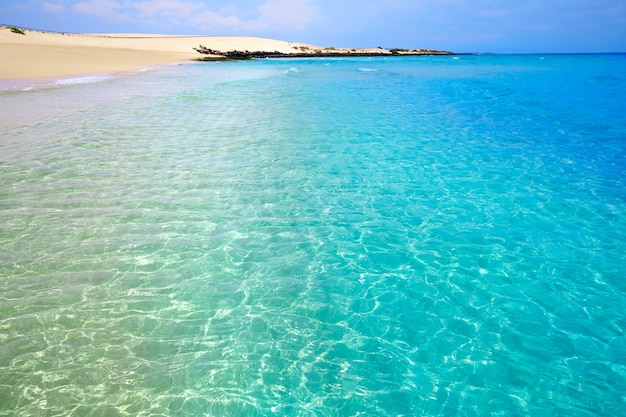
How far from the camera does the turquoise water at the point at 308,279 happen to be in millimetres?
6227

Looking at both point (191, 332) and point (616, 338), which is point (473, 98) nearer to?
point (616, 338)

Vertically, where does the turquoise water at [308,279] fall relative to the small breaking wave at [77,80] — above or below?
above

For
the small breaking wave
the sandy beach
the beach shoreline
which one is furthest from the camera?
the sandy beach

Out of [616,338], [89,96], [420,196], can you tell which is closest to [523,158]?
[420,196]

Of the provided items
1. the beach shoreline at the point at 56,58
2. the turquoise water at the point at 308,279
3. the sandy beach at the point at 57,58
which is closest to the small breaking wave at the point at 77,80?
the beach shoreline at the point at 56,58

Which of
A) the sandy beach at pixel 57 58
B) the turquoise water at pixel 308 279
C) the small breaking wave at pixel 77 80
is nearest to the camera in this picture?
the turquoise water at pixel 308 279

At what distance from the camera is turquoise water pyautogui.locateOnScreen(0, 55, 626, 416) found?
6227 mm

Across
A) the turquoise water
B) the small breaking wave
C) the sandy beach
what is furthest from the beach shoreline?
the turquoise water

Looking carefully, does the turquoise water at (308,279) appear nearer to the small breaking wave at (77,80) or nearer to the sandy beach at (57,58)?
the small breaking wave at (77,80)

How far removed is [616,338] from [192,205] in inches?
441

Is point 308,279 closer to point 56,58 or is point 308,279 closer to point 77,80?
point 77,80

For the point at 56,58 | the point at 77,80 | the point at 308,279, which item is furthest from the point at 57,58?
the point at 308,279

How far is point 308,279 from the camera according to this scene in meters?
8.99

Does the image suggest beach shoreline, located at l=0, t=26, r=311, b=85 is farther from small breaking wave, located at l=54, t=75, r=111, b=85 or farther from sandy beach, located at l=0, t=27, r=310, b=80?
small breaking wave, located at l=54, t=75, r=111, b=85
